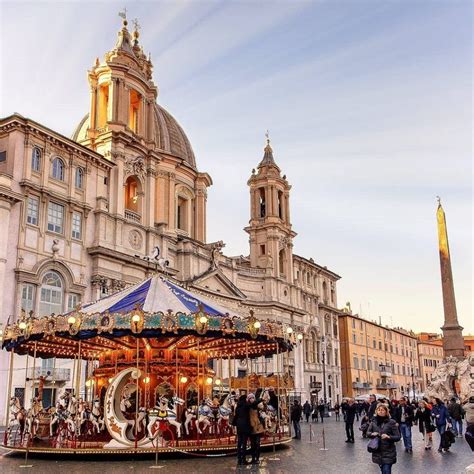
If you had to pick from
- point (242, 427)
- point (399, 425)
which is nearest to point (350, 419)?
point (399, 425)

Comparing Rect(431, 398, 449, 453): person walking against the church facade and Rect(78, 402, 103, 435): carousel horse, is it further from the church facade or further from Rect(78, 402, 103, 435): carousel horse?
the church facade

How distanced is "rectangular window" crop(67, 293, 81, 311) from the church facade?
0.26ft

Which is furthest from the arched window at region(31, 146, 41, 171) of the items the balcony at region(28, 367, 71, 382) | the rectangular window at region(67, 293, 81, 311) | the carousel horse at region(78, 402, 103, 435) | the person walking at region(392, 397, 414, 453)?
the person walking at region(392, 397, 414, 453)

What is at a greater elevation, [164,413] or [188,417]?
[164,413]

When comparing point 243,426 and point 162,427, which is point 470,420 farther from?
point 162,427

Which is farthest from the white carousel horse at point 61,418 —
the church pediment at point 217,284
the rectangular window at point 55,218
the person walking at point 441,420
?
the church pediment at point 217,284

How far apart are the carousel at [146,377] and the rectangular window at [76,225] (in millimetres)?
12996

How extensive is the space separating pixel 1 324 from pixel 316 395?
40972mm

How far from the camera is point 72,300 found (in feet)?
110

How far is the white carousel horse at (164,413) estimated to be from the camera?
1642cm

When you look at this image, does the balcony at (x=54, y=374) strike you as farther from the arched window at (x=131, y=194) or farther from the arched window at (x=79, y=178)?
the arched window at (x=131, y=194)

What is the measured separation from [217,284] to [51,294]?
19.0 m

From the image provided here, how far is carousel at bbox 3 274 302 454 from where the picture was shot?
55.5 feet

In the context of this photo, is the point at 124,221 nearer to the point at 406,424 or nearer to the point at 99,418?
the point at 99,418
